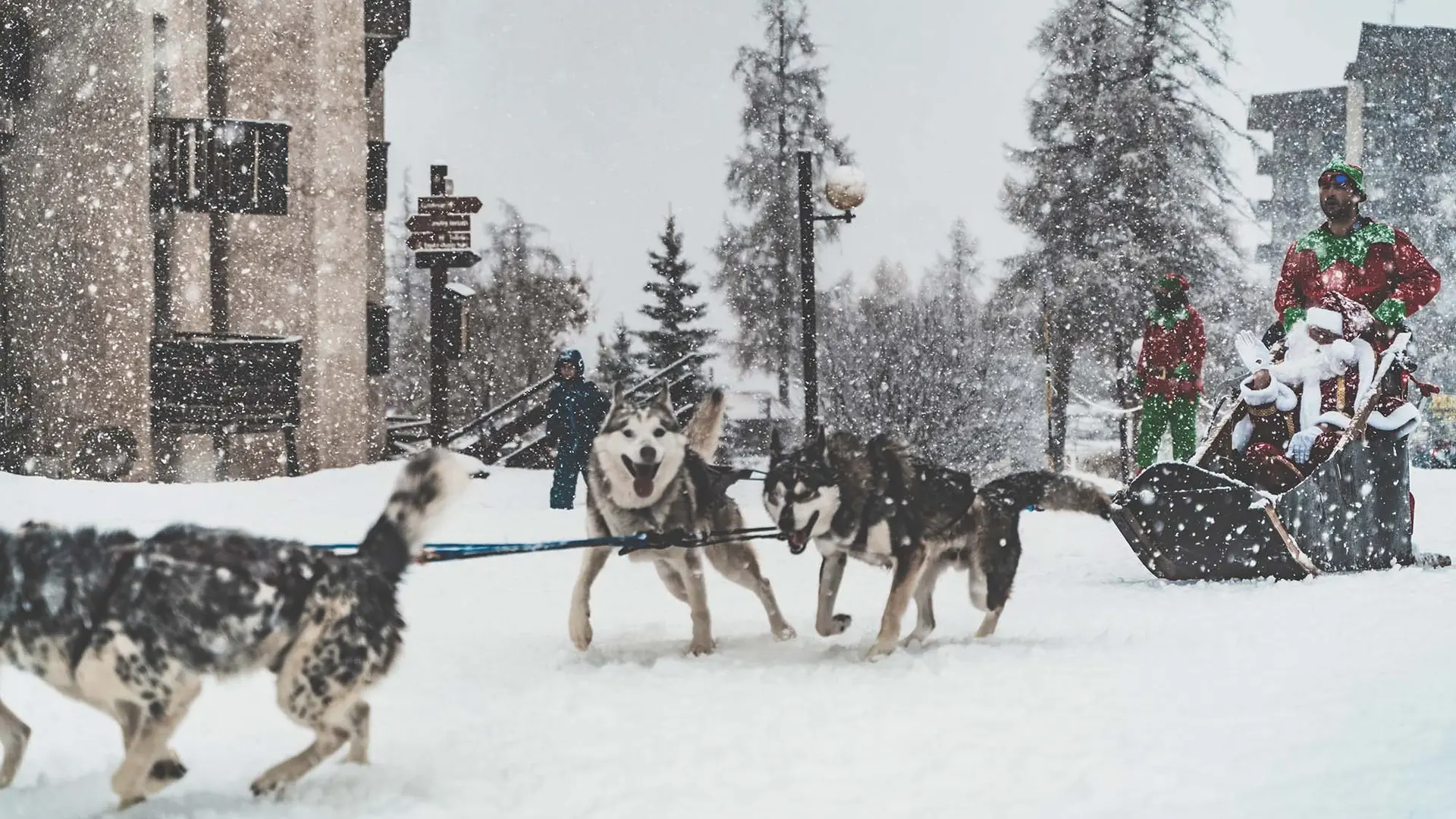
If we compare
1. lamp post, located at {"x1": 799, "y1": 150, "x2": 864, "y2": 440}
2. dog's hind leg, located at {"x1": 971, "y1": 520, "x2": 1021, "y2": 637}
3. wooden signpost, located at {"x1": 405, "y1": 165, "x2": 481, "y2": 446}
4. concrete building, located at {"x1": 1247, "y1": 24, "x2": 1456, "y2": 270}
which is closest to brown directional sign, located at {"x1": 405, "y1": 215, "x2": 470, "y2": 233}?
wooden signpost, located at {"x1": 405, "y1": 165, "x2": 481, "y2": 446}

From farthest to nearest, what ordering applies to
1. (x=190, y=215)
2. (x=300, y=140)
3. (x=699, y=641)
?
(x=300, y=140), (x=190, y=215), (x=699, y=641)

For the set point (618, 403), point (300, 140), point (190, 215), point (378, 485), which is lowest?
point (378, 485)

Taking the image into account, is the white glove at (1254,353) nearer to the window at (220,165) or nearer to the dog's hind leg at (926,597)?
the dog's hind leg at (926,597)

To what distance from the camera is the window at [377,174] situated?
774 inches

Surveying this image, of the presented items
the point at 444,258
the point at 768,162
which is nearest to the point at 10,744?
the point at 444,258

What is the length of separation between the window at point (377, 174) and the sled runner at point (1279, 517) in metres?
15.4

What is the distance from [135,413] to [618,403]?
10342mm

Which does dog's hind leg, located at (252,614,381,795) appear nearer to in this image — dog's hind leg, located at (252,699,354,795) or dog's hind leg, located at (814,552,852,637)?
dog's hind leg, located at (252,699,354,795)

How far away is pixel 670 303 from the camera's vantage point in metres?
37.0

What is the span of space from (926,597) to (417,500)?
10.1 ft

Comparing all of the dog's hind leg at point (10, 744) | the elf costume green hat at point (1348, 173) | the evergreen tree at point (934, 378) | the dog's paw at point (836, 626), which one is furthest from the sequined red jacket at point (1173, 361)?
the evergreen tree at point (934, 378)

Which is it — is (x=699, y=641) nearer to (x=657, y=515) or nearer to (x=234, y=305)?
(x=657, y=515)

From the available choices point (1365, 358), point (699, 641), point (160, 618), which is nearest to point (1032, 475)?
point (699, 641)

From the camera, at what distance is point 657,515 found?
5.46 m
